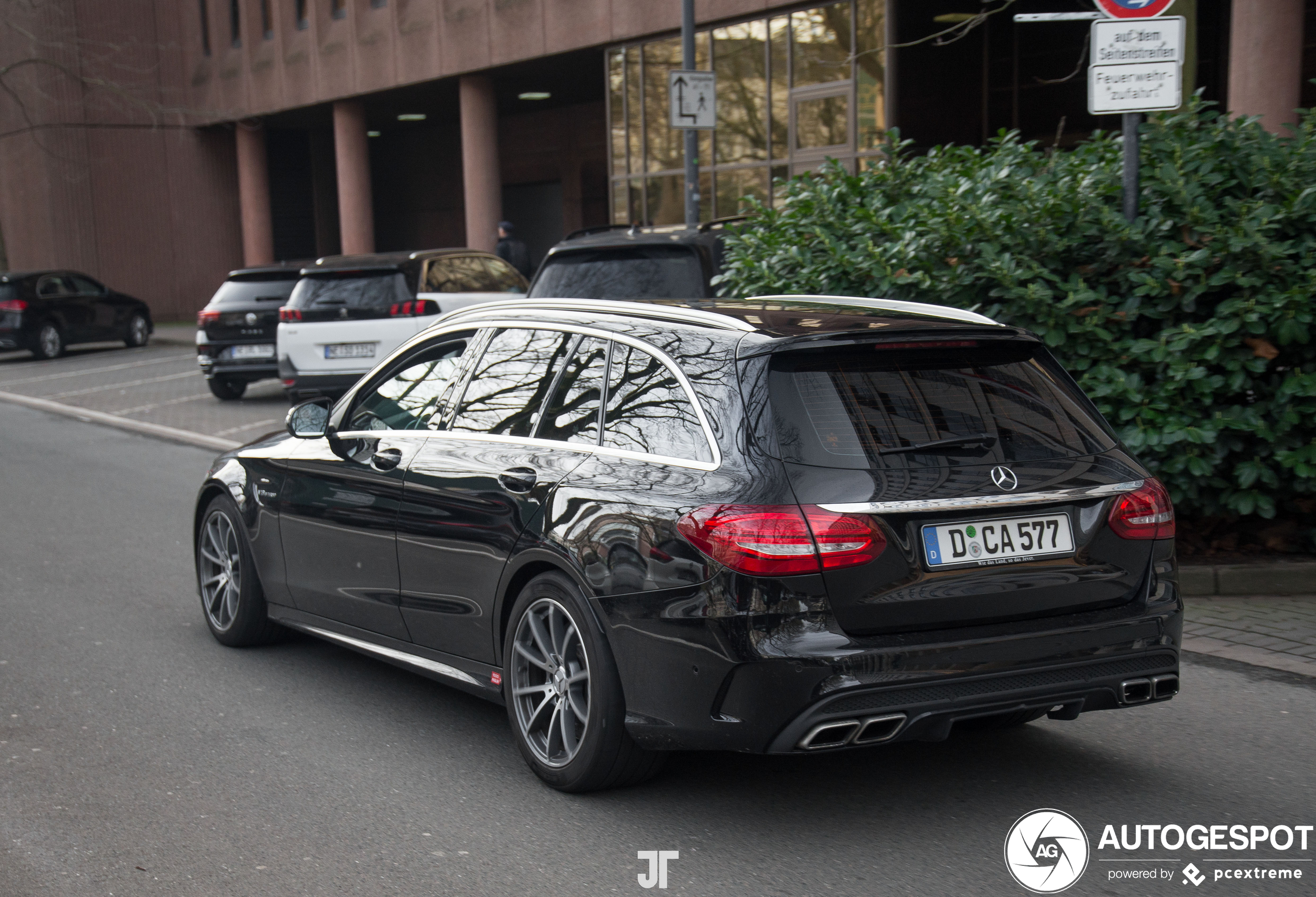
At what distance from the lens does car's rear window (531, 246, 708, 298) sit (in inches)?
359

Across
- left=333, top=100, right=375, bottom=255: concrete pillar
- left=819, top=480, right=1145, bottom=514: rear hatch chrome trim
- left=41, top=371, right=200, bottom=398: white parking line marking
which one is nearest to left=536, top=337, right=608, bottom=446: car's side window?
left=819, top=480, right=1145, bottom=514: rear hatch chrome trim

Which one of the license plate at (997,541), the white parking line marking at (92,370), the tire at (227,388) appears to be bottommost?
the white parking line marking at (92,370)

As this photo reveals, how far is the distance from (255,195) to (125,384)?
52.3 feet

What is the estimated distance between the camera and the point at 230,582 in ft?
21.0

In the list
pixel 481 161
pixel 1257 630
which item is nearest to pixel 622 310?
pixel 1257 630

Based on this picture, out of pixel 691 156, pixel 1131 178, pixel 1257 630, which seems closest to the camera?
pixel 1257 630

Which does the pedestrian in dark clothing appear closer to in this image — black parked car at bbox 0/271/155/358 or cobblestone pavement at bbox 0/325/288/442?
cobblestone pavement at bbox 0/325/288/442

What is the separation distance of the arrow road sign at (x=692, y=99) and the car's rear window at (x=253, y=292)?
711 centimetres

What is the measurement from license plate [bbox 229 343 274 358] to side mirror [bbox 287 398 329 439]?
12706 millimetres

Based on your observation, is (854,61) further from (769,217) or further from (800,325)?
(800,325)

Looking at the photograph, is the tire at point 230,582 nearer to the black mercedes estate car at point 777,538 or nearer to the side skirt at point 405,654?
the side skirt at point 405,654

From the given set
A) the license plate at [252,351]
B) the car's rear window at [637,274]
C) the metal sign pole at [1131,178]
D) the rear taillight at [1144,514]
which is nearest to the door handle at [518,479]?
the rear taillight at [1144,514]

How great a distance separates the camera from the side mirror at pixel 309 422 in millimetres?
5871

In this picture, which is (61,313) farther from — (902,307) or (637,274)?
(902,307)
